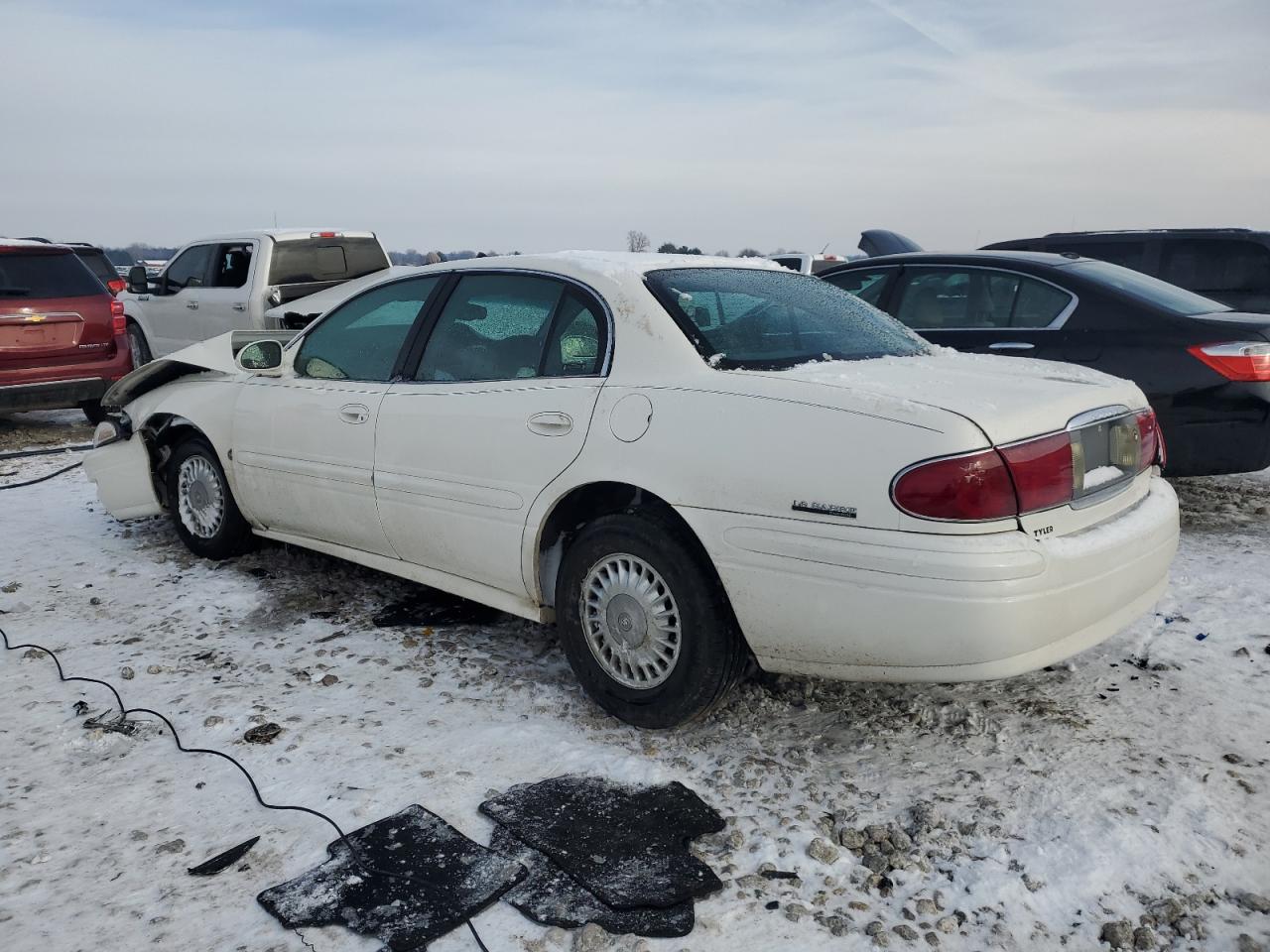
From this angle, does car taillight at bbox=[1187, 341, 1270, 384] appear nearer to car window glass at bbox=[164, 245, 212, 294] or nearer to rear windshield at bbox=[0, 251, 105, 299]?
rear windshield at bbox=[0, 251, 105, 299]

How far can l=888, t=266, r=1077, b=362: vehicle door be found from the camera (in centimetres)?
555

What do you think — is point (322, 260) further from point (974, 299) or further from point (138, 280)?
point (974, 299)

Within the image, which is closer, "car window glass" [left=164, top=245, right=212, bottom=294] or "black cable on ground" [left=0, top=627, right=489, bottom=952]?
"black cable on ground" [left=0, top=627, right=489, bottom=952]

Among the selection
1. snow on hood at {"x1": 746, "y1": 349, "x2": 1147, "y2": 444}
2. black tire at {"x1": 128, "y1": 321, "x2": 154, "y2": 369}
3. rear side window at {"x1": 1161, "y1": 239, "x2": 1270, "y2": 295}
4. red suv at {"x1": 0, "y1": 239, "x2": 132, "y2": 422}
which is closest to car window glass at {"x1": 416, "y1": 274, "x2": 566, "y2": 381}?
snow on hood at {"x1": 746, "y1": 349, "x2": 1147, "y2": 444}

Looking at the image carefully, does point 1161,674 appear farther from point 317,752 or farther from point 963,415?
point 317,752

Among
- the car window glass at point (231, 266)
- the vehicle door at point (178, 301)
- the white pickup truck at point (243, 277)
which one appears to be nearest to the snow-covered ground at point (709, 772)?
the white pickup truck at point (243, 277)

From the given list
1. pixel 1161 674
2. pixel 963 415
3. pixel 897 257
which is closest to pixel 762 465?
pixel 963 415

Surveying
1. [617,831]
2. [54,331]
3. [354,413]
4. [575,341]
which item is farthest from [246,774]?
[54,331]

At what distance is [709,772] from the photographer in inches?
117

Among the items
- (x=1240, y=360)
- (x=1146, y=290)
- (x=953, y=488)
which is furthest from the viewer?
(x=1146, y=290)

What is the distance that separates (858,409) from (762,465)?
308mm

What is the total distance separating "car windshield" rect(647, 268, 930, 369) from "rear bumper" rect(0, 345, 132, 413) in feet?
23.4

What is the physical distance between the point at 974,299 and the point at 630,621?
3.76m

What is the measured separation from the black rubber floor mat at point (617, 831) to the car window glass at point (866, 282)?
4.28 metres
